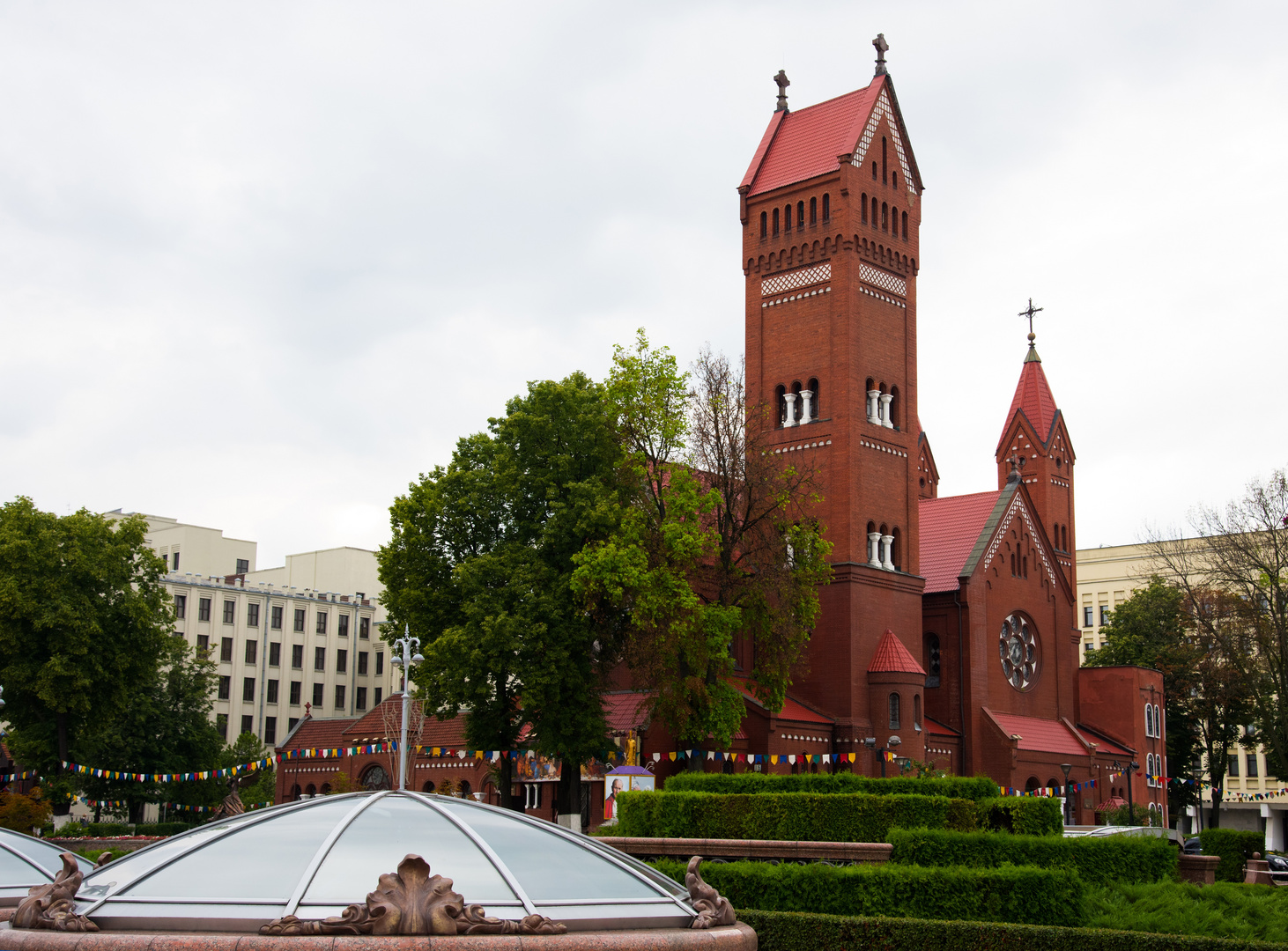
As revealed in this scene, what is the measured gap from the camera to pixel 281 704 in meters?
73.3

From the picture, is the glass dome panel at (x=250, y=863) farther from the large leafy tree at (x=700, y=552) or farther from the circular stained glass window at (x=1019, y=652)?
the circular stained glass window at (x=1019, y=652)

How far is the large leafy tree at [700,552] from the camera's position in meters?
34.4

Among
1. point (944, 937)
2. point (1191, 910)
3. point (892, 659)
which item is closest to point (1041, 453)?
point (892, 659)

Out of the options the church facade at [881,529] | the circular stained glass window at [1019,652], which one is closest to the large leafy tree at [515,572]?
the church facade at [881,529]

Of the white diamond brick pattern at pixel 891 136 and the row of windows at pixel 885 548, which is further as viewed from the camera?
the white diamond brick pattern at pixel 891 136

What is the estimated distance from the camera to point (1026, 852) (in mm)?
19047

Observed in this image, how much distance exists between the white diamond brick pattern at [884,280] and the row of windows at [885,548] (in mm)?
8639

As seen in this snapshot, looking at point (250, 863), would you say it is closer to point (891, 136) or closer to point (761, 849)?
point (761, 849)

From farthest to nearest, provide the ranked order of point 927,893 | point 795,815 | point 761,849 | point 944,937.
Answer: point 795,815 < point 761,849 < point 927,893 < point 944,937

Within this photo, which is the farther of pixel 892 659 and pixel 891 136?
pixel 891 136

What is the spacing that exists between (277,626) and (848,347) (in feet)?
140

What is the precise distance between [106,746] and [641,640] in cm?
2767

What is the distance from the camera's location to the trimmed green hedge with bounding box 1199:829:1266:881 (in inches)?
1203

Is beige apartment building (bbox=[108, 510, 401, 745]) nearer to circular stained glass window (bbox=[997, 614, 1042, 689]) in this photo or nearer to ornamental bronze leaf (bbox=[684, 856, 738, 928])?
circular stained glass window (bbox=[997, 614, 1042, 689])
